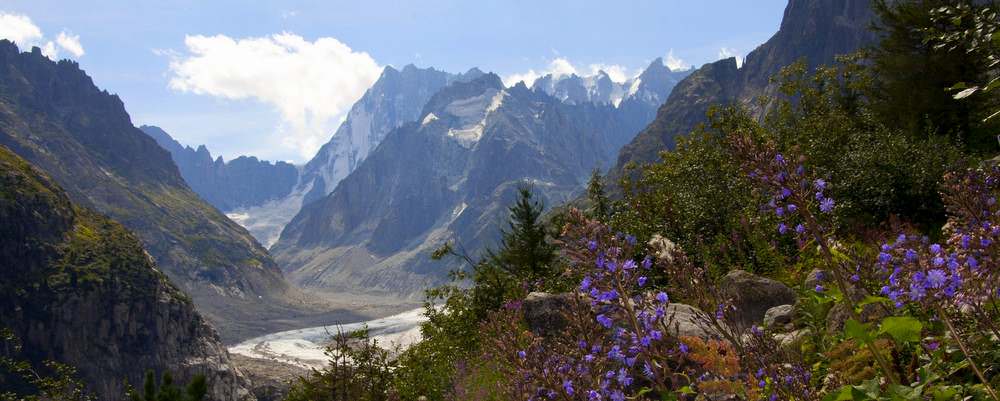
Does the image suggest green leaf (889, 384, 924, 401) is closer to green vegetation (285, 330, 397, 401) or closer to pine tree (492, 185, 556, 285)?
green vegetation (285, 330, 397, 401)

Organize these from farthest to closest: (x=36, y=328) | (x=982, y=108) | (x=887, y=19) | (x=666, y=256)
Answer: (x=36, y=328), (x=887, y=19), (x=982, y=108), (x=666, y=256)

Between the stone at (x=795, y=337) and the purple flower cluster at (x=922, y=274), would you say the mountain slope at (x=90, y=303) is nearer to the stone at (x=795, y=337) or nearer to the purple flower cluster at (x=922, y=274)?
the stone at (x=795, y=337)

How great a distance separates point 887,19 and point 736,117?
1291 cm

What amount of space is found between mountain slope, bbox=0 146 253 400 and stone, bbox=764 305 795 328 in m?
143

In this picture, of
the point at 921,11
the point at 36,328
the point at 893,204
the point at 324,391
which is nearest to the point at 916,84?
the point at 921,11

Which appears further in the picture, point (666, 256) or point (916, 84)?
point (916, 84)

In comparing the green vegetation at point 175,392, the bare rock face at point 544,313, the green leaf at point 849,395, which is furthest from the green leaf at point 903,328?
the green vegetation at point 175,392

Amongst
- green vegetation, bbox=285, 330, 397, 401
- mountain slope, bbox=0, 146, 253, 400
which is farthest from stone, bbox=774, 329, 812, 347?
mountain slope, bbox=0, 146, 253, 400

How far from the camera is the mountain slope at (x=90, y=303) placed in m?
144

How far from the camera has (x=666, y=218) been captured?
24.8 metres

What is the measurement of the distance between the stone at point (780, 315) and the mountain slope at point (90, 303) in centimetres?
14311

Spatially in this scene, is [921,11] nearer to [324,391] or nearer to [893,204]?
[893,204]

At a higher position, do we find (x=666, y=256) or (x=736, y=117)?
(x=736, y=117)

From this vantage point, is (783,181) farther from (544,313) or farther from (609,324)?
(544,313)
